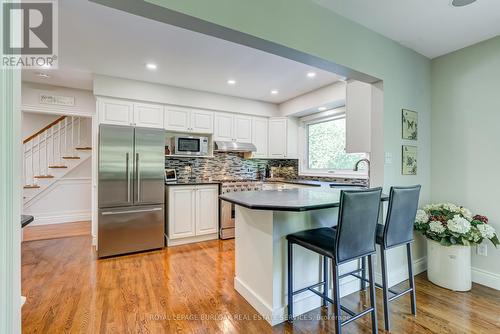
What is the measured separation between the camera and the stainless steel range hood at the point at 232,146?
4.26 m

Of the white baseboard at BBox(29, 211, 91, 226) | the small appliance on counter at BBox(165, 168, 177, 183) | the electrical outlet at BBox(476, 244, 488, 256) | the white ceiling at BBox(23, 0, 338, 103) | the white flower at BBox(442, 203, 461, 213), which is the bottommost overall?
the white baseboard at BBox(29, 211, 91, 226)

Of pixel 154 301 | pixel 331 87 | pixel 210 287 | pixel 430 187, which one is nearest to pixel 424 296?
pixel 430 187

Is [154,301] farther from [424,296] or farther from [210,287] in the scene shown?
[424,296]

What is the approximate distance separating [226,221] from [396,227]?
2.70 m

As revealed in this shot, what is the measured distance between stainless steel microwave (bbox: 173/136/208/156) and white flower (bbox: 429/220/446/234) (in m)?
3.34

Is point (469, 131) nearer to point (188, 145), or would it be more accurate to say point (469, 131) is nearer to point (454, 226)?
point (454, 226)

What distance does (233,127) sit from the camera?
449cm

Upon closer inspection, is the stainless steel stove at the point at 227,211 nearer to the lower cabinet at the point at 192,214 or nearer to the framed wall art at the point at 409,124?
the lower cabinet at the point at 192,214

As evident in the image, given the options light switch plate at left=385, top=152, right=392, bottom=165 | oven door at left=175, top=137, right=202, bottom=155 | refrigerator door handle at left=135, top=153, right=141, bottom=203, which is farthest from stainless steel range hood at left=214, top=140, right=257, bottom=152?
light switch plate at left=385, top=152, right=392, bottom=165

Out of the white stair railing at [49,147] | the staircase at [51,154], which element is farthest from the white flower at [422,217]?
the white stair railing at [49,147]

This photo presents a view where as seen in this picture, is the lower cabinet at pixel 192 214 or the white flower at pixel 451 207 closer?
the white flower at pixel 451 207

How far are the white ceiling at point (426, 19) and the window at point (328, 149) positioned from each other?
66.8 inches

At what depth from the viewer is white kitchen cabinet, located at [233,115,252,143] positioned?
4520 millimetres

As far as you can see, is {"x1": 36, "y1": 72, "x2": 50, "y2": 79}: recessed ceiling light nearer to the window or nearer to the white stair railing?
the white stair railing
